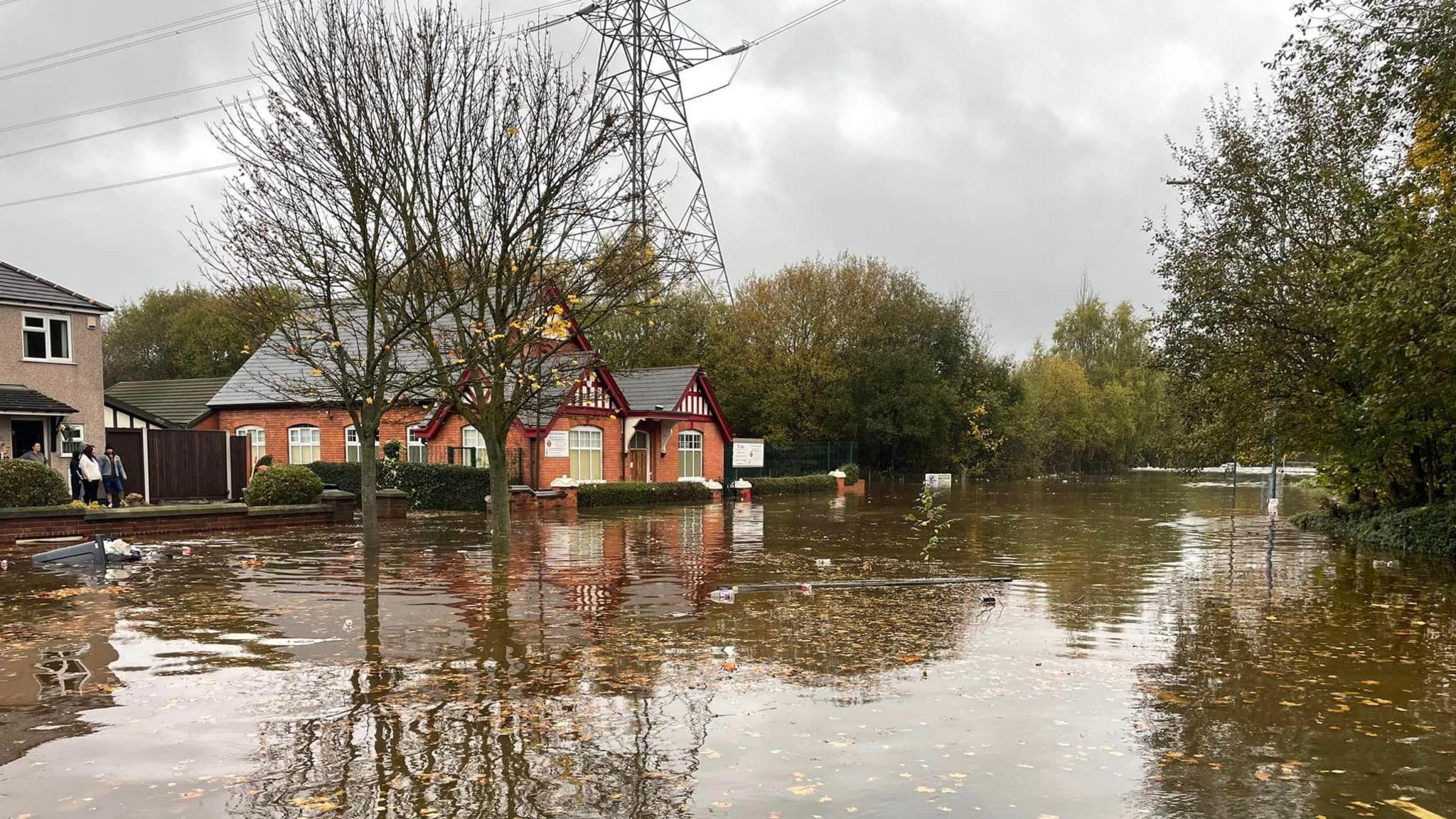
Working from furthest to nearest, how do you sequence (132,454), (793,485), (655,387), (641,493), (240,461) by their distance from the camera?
(793,485) < (655,387) < (240,461) < (641,493) < (132,454)

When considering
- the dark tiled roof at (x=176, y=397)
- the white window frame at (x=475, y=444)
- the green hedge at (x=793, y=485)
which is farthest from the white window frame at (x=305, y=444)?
the green hedge at (x=793, y=485)

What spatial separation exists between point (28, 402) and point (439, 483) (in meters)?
10.4

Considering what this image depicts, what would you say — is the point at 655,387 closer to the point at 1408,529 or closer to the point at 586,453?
the point at 586,453

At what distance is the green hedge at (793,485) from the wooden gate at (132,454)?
68.7 ft

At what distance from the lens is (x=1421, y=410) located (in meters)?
18.3

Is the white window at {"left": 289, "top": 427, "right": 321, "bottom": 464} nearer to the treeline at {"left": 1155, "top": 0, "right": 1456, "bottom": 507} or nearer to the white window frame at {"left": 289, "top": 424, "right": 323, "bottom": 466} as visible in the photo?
the white window frame at {"left": 289, "top": 424, "right": 323, "bottom": 466}

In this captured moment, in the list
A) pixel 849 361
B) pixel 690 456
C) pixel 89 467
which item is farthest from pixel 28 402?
pixel 849 361

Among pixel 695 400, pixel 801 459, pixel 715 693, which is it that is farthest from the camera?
pixel 801 459

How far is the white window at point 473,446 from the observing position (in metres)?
32.9

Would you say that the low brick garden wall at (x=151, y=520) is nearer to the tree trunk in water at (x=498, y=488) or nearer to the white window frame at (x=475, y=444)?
the tree trunk in water at (x=498, y=488)

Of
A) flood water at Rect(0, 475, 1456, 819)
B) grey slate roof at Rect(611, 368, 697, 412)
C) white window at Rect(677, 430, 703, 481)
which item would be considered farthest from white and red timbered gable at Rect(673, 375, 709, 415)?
flood water at Rect(0, 475, 1456, 819)

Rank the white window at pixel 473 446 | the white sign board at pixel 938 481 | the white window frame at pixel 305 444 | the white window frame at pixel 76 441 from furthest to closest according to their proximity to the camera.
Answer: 1. the white sign board at pixel 938 481
2. the white window frame at pixel 305 444
3. the white window at pixel 473 446
4. the white window frame at pixel 76 441

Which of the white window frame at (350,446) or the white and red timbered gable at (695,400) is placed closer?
the white window frame at (350,446)

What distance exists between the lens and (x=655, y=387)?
39906mm
